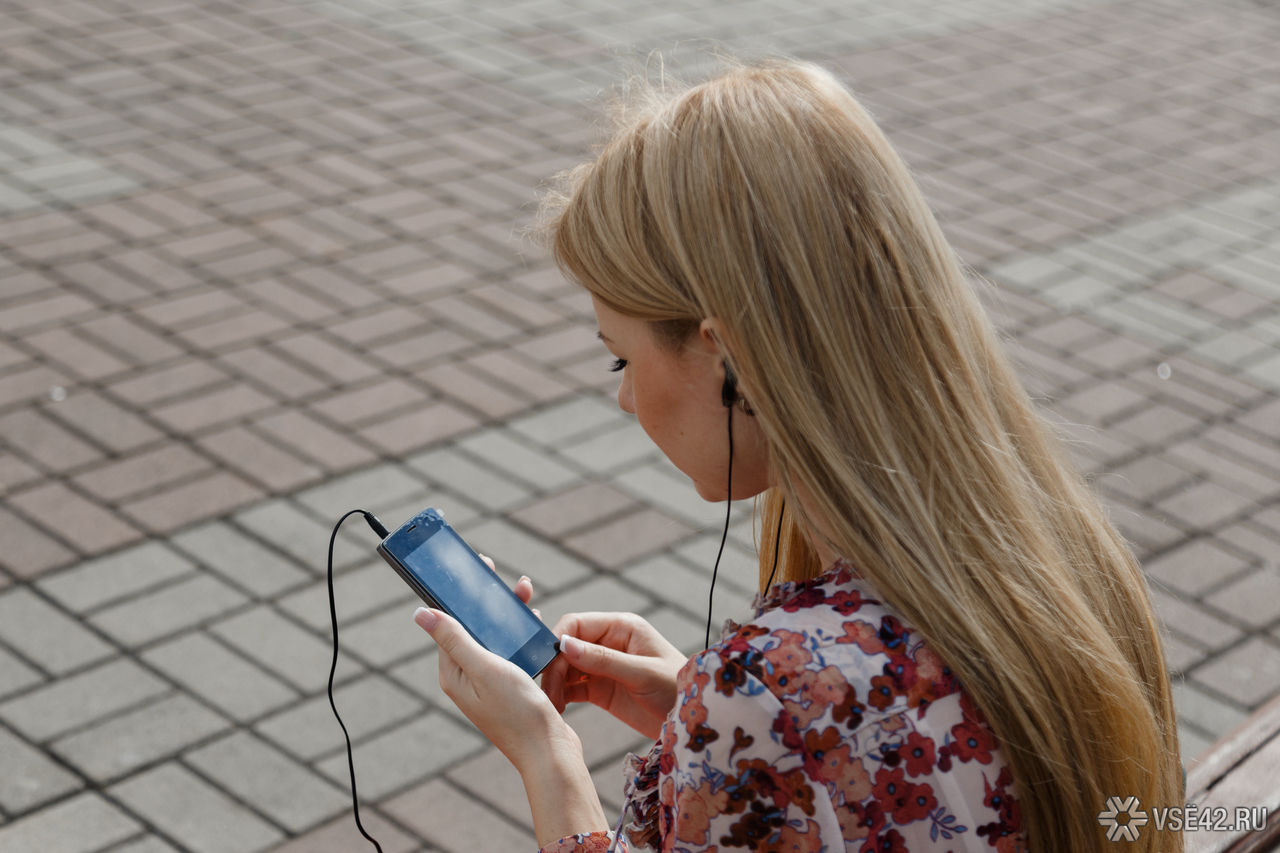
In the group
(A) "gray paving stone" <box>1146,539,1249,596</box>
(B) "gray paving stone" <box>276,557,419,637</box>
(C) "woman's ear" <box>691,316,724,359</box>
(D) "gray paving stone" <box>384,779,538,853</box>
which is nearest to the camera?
(C) "woman's ear" <box>691,316,724,359</box>

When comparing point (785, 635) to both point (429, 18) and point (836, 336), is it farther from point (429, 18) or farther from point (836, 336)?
point (429, 18)

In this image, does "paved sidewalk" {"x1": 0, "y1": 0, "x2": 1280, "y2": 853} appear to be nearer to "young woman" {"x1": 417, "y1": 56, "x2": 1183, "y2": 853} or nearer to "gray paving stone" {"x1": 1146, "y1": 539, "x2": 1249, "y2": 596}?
"gray paving stone" {"x1": 1146, "y1": 539, "x2": 1249, "y2": 596}

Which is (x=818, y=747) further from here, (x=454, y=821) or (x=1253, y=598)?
(x=1253, y=598)

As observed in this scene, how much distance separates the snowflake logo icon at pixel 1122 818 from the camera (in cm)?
156

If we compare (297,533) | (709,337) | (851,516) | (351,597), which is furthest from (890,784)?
(297,533)

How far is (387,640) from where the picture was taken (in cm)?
347

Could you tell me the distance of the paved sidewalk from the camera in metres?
3.19

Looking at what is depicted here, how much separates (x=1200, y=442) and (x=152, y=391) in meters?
3.30

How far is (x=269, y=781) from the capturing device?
3037 mm

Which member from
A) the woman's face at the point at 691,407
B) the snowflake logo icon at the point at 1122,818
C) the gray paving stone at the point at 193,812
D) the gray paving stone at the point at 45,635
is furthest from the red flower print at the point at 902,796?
the gray paving stone at the point at 45,635

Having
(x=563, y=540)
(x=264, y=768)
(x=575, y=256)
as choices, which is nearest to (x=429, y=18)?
(x=563, y=540)

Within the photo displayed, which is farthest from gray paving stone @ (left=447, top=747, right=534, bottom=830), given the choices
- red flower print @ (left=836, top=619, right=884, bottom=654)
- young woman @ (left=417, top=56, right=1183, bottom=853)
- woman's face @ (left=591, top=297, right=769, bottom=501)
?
red flower print @ (left=836, top=619, right=884, bottom=654)

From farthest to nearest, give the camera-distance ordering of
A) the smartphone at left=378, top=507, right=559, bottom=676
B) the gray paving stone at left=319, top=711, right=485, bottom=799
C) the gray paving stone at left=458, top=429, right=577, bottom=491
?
the gray paving stone at left=458, top=429, right=577, bottom=491
the gray paving stone at left=319, top=711, right=485, bottom=799
the smartphone at left=378, top=507, right=559, bottom=676

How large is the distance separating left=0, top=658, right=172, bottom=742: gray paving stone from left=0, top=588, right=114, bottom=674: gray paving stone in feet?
0.19
